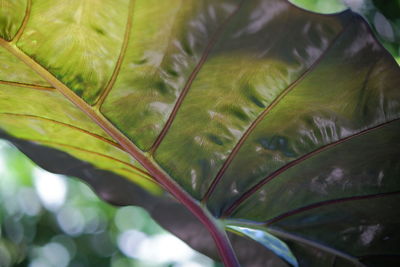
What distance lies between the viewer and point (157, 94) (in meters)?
0.80

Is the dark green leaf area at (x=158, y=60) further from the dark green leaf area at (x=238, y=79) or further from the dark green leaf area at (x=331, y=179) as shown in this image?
the dark green leaf area at (x=331, y=179)

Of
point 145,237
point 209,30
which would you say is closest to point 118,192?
point 209,30

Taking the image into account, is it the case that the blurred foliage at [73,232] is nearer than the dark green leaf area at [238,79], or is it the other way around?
the dark green leaf area at [238,79]

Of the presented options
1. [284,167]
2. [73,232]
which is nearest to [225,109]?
[284,167]

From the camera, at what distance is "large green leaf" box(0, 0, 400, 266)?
717 mm

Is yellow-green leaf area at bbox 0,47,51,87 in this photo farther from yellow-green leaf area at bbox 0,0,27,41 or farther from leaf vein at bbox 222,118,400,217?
leaf vein at bbox 222,118,400,217

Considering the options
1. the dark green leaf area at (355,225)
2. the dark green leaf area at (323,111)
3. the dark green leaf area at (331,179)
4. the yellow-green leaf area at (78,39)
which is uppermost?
the yellow-green leaf area at (78,39)

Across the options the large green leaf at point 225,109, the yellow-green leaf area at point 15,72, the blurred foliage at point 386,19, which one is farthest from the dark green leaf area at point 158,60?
the blurred foliage at point 386,19

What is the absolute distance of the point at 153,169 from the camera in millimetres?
868

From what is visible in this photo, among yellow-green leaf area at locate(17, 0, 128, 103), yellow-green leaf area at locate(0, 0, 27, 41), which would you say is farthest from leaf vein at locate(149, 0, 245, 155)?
yellow-green leaf area at locate(0, 0, 27, 41)

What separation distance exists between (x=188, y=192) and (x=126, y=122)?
172 millimetres

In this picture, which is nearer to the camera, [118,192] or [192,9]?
[192,9]

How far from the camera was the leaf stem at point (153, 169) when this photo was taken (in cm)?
78

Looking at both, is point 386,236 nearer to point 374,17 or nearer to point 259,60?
point 259,60
